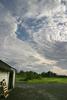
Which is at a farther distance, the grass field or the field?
the field

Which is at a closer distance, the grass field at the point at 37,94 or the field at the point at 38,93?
the grass field at the point at 37,94

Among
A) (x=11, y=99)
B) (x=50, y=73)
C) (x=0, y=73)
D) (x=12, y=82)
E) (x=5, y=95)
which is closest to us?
(x=11, y=99)

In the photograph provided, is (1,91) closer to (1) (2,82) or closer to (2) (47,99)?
(1) (2,82)

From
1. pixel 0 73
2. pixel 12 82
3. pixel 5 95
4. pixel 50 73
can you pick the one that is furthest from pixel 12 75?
pixel 50 73

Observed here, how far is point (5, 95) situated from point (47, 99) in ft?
14.0

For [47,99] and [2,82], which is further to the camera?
[2,82]

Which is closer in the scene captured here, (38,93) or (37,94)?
(37,94)

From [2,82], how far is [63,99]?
6486 mm

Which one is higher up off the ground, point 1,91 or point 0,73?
point 0,73

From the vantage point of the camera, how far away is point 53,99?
837 inches

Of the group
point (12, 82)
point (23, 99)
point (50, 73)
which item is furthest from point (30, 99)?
point (50, 73)

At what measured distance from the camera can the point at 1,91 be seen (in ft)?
78.2

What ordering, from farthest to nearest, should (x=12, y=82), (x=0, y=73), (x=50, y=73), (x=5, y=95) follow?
(x=50, y=73) < (x=12, y=82) < (x=0, y=73) < (x=5, y=95)

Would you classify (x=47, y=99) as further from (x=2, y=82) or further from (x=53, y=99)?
(x=2, y=82)
